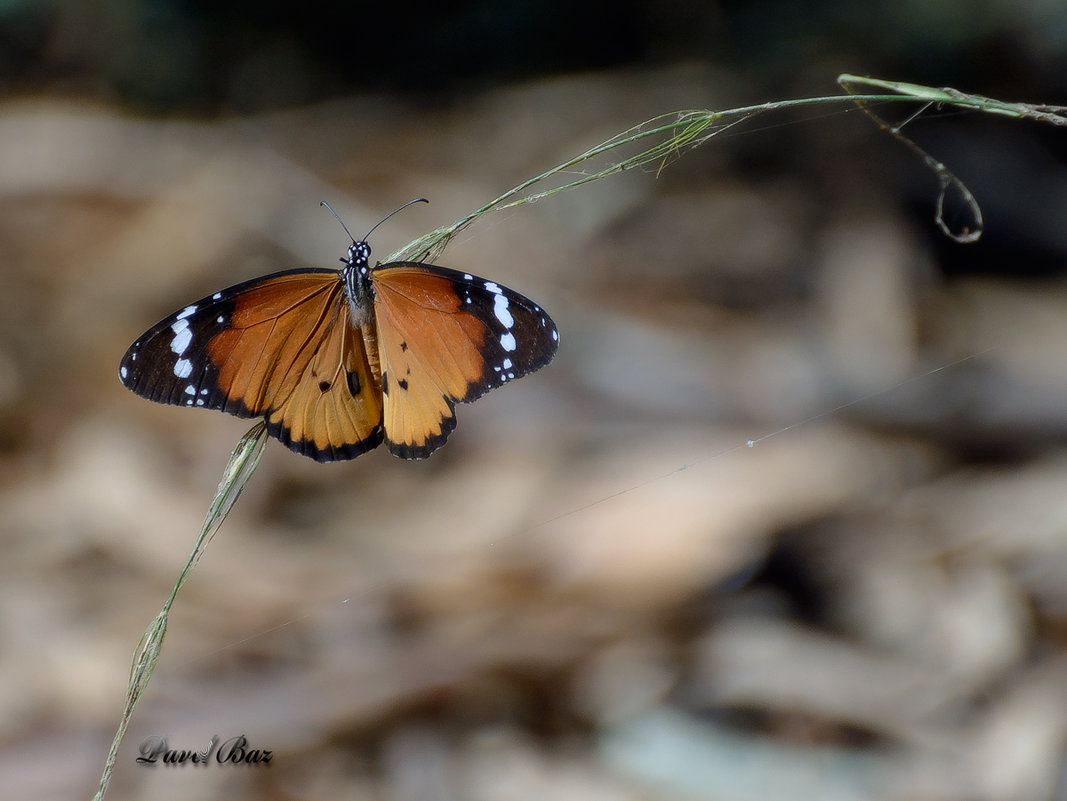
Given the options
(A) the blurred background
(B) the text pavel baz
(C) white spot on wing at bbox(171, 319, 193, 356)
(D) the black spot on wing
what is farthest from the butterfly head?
(B) the text pavel baz

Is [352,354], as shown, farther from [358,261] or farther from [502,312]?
[502,312]

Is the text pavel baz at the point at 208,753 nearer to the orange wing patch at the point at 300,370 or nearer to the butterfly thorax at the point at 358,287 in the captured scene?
the orange wing patch at the point at 300,370

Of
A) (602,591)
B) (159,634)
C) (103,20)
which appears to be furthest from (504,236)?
(159,634)

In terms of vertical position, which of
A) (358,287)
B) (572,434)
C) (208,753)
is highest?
(572,434)

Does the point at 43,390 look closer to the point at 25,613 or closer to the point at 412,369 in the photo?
the point at 25,613

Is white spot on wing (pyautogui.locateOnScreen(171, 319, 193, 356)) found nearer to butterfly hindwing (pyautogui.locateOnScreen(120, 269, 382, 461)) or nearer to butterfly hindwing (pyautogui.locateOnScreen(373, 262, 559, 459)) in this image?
butterfly hindwing (pyautogui.locateOnScreen(120, 269, 382, 461))

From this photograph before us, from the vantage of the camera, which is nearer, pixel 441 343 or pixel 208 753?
pixel 441 343

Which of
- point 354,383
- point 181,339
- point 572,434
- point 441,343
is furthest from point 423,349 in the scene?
point 572,434
